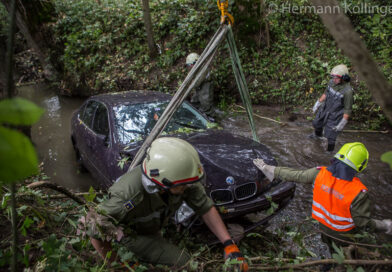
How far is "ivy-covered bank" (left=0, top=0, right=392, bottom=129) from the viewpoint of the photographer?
26.3 ft

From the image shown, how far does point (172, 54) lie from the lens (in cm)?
952

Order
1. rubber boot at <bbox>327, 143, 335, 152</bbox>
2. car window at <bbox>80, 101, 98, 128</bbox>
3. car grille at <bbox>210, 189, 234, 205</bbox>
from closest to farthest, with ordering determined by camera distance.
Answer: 1. car grille at <bbox>210, 189, 234, 205</bbox>
2. car window at <bbox>80, 101, 98, 128</bbox>
3. rubber boot at <bbox>327, 143, 335, 152</bbox>

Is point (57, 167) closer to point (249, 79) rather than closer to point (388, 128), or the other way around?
point (249, 79)

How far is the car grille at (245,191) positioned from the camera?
3.09m

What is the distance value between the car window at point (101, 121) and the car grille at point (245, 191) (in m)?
2.26

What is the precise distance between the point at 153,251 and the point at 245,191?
1344mm

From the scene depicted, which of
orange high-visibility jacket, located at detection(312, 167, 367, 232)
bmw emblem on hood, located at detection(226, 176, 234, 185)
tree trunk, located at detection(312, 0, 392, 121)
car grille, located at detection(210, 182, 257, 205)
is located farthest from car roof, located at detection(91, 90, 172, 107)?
tree trunk, located at detection(312, 0, 392, 121)

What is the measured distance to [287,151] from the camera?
6.03 m

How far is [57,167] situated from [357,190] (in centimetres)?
572

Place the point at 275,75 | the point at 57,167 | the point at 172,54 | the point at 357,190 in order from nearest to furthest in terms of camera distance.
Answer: the point at 357,190 < the point at 57,167 < the point at 275,75 < the point at 172,54

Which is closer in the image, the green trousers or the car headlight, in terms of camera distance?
the green trousers

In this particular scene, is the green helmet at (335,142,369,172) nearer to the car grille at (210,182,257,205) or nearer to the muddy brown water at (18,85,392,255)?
the car grille at (210,182,257,205)

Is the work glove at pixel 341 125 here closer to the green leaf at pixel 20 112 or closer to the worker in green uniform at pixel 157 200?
the worker in green uniform at pixel 157 200

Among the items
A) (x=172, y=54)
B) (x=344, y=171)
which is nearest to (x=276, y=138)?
(x=344, y=171)
